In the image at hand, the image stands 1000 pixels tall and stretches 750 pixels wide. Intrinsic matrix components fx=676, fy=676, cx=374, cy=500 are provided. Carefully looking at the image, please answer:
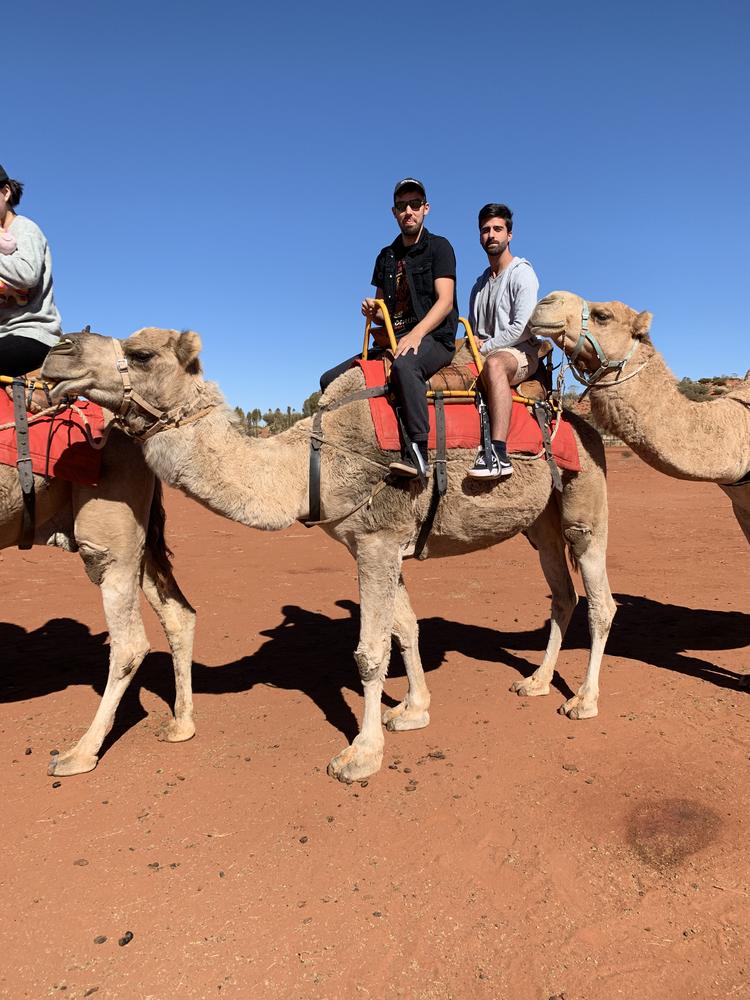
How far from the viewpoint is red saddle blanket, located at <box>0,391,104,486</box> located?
427cm

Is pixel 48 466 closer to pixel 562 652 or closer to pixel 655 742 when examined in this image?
pixel 655 742

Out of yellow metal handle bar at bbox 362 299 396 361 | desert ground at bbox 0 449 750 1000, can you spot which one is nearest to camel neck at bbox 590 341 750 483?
yellow metal handle bar at bbox 362 299 396 361

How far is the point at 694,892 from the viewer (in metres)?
3.16

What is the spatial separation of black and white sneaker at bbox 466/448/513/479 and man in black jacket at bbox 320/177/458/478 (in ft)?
1.30

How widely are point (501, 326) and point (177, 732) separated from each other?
12.2 ft

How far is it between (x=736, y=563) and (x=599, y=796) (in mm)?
7511

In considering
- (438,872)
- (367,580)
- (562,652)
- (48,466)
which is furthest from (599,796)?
(48,466)

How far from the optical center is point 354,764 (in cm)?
423

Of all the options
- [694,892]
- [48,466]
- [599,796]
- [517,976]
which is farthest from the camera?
[48,466]

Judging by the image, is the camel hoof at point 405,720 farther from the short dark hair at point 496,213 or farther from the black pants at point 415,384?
the short dark hair at point 496,213

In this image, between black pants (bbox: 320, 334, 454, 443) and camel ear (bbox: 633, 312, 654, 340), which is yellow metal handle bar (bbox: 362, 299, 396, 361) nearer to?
black pants (bbox: 320, 334, 454, 443)

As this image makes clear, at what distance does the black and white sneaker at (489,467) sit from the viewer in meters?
4.51

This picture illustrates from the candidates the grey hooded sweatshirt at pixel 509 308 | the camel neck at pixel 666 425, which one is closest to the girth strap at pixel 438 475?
the grey hooded sweatshirt at pixel 509 308

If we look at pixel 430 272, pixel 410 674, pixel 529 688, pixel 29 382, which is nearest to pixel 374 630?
pixel 410 674
